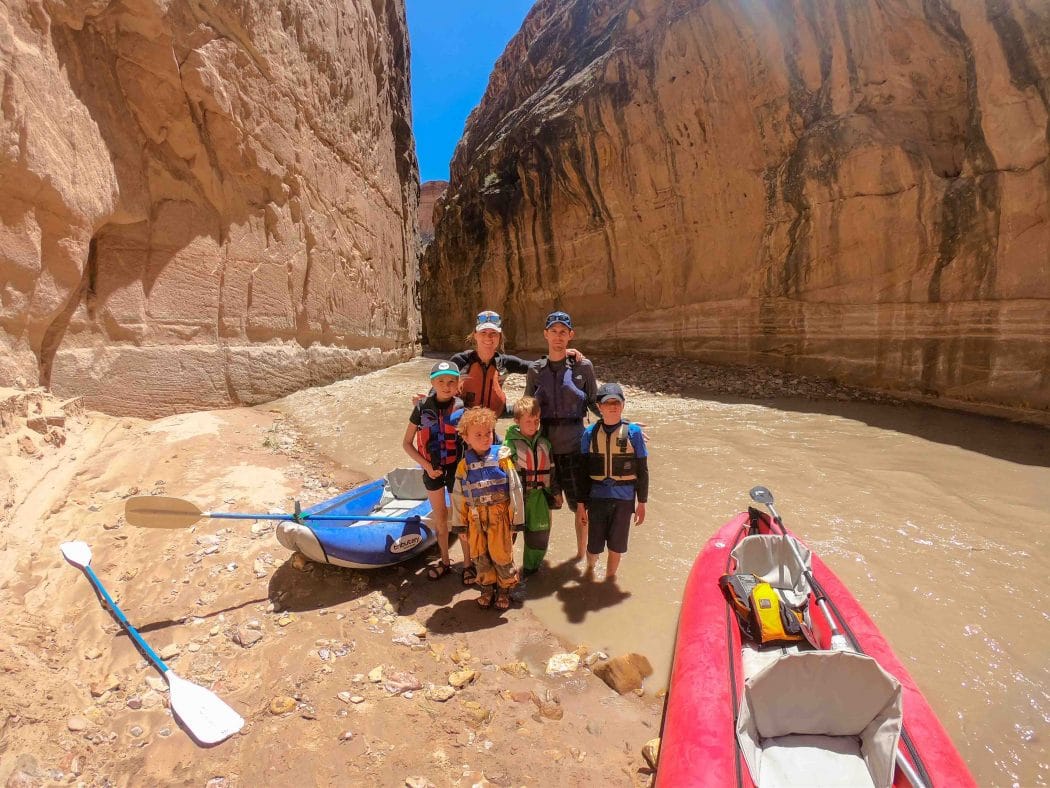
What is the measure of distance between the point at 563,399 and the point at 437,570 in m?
1.40

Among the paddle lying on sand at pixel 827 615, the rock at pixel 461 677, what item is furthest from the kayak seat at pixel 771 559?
the rock at pixel 461 677

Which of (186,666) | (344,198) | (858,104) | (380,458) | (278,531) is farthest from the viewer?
(344,198)

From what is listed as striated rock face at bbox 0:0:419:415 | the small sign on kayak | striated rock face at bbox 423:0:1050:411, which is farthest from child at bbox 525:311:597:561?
striated rock face at bbox 423:0:1050:411

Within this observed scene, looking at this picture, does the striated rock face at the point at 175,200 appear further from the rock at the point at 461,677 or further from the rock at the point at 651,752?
the rock at the point at 651,752

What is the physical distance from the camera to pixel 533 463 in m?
3.00

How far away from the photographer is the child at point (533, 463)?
292 cm

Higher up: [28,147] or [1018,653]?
[28,147]

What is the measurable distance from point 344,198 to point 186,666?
849 cm

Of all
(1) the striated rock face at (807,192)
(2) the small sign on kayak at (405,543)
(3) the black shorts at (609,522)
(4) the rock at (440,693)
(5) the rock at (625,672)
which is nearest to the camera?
(4) the rock at (440,693)

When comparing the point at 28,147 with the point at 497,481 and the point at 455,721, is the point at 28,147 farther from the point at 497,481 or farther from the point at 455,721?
the point at 455,721

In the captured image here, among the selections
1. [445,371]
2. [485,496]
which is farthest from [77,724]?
[445,371]

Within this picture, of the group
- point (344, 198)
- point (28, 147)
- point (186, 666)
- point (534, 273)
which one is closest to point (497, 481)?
point (186, 666)

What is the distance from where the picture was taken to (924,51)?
7703 mm

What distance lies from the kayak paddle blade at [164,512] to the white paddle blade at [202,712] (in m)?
1.07
